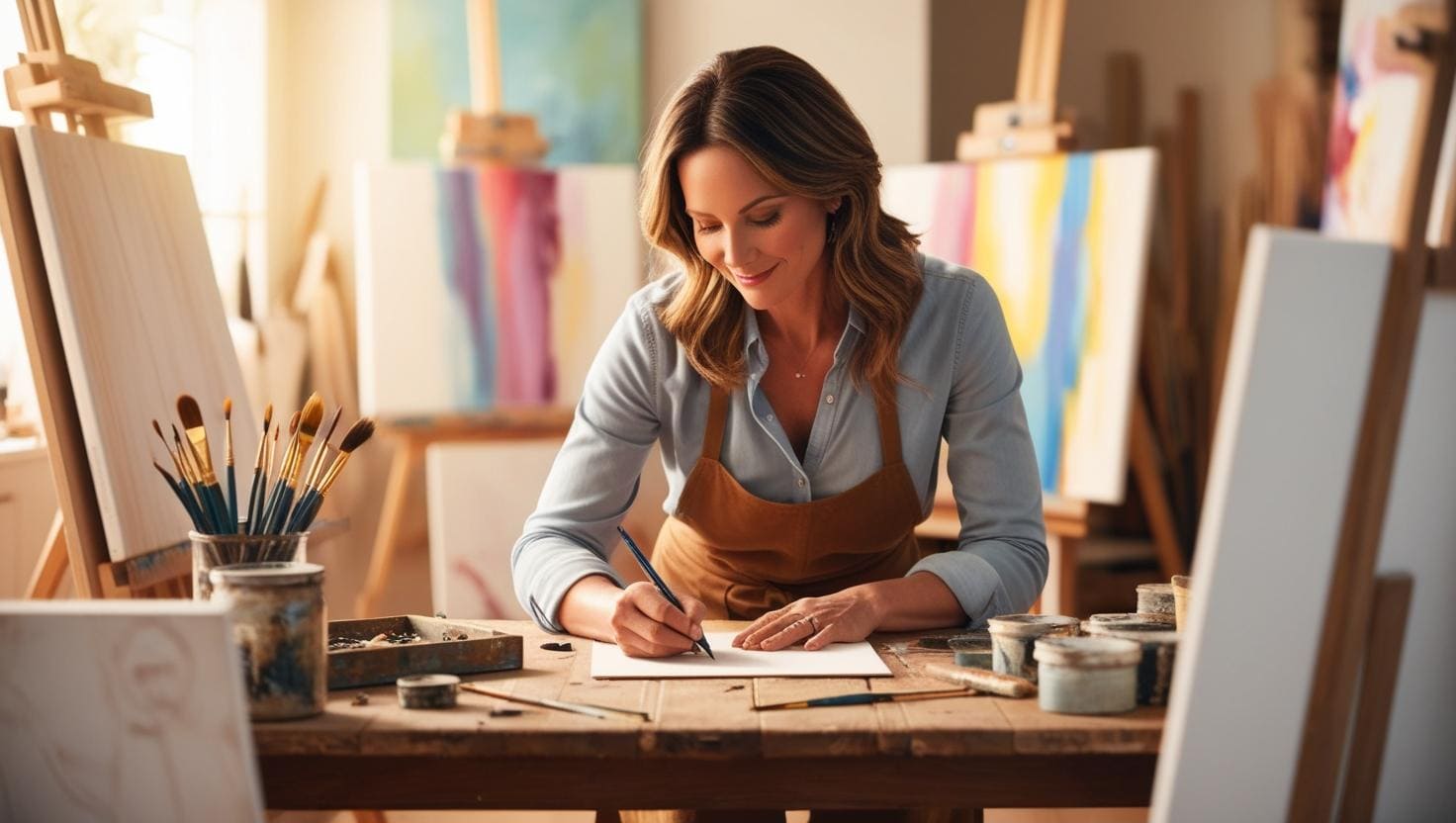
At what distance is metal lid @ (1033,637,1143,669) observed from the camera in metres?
1.42

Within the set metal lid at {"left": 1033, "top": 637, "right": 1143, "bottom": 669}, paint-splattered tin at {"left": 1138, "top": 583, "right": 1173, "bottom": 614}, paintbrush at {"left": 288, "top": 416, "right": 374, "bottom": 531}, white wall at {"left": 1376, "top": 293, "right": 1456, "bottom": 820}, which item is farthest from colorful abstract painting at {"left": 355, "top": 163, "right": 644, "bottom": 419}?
white wall at {"left": 1376, "top": 293, "right": 1456, "bottom": 820}

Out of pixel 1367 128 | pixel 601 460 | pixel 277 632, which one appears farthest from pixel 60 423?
pixel 1367 128

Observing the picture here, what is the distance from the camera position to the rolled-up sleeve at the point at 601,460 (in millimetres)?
2074

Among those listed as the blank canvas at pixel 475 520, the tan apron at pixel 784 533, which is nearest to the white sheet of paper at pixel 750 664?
the tan apron at pixel 784 533

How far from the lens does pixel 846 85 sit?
448 cm

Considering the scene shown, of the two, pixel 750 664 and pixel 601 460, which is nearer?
pixel 750 664

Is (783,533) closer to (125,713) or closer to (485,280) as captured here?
(125,713)

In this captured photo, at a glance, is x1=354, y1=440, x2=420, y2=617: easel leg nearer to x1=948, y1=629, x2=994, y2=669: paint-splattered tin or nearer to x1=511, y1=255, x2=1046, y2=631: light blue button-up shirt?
x1=511, y1=255, x2=1046, y2=631: light blue button-up shirt

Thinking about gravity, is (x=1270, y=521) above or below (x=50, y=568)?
above

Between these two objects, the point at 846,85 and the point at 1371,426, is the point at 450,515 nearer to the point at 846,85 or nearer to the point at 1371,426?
the point at 846,85

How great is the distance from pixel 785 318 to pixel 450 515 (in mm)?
2081

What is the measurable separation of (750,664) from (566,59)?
125 inches

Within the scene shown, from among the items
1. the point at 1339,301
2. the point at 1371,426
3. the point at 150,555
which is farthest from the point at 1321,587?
the point at 150,555

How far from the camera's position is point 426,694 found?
147 centimetres
